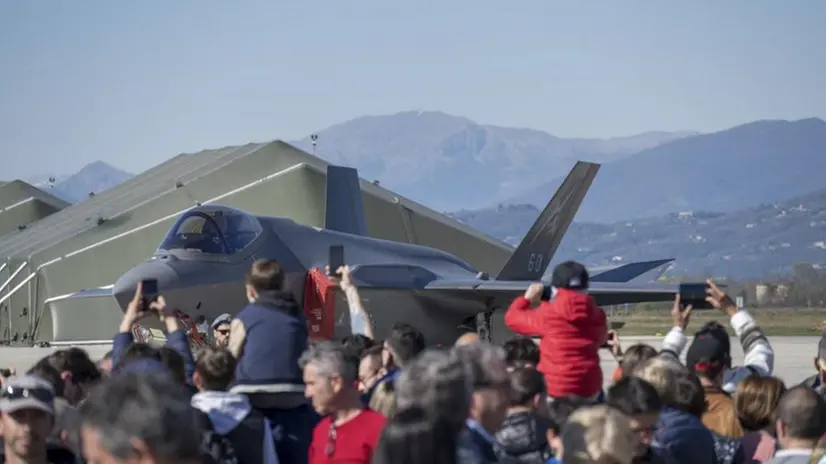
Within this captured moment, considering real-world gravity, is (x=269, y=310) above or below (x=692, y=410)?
above

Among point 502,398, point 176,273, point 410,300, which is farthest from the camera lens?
point 410,300

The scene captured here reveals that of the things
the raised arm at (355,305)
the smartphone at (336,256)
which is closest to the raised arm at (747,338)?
the raised arm at (355,305)

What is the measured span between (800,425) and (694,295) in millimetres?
3129

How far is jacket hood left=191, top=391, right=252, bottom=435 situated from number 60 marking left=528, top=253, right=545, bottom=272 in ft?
63.1

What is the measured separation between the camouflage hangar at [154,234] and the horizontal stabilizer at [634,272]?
9.52 meters

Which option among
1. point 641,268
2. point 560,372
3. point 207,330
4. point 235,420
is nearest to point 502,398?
point 235,420

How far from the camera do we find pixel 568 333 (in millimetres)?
8688

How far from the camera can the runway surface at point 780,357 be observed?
76.5 feet

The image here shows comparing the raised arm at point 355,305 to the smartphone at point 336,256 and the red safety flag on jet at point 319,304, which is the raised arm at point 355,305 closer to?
the red safety flag on jet at point 319,304

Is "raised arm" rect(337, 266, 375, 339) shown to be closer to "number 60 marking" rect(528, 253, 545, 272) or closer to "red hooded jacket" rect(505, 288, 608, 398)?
"red hooded jacket" rect(505, 288, 608, 398)

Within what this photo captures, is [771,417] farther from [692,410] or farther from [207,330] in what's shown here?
[207,330]

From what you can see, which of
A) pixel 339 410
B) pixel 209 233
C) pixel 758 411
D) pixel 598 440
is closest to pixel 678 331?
pixel 758 411

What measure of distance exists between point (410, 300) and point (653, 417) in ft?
50.0

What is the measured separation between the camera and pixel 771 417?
7.52 metres
